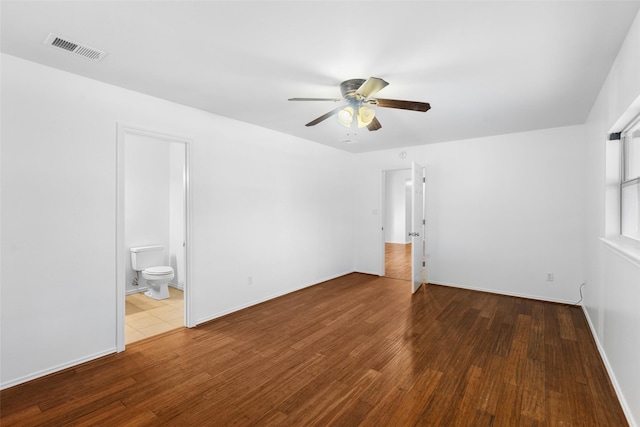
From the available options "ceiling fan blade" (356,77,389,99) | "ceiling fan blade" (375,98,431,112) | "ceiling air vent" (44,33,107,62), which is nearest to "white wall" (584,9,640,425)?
"ceiling fan blade" (375,98,431,112)

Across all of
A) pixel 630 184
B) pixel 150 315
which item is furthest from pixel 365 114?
pixel 150 315

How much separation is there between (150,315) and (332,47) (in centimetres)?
370

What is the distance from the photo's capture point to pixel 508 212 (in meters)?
4.59

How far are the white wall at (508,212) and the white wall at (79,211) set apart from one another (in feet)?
10.7

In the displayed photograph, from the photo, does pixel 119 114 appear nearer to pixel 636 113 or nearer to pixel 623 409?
pixel 636 113

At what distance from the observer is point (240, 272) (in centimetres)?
394

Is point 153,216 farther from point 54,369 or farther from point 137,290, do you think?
point 54,369

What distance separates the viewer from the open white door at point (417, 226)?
4.68 meters

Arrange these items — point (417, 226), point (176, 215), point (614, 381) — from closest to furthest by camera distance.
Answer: point (614, 381) → point (417, 226) → point (176, 215)

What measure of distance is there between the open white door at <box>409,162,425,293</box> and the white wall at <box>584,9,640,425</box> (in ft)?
6.75

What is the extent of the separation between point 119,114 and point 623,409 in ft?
15.1

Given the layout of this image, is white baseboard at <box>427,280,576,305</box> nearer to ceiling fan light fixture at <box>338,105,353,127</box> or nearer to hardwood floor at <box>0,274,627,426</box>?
hardwood floor at <box>0,274,627,426</box>

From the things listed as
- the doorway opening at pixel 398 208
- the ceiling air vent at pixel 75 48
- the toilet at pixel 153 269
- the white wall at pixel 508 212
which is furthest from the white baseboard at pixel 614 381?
the doorway opening at pixel 398 208

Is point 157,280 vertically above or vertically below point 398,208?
below
